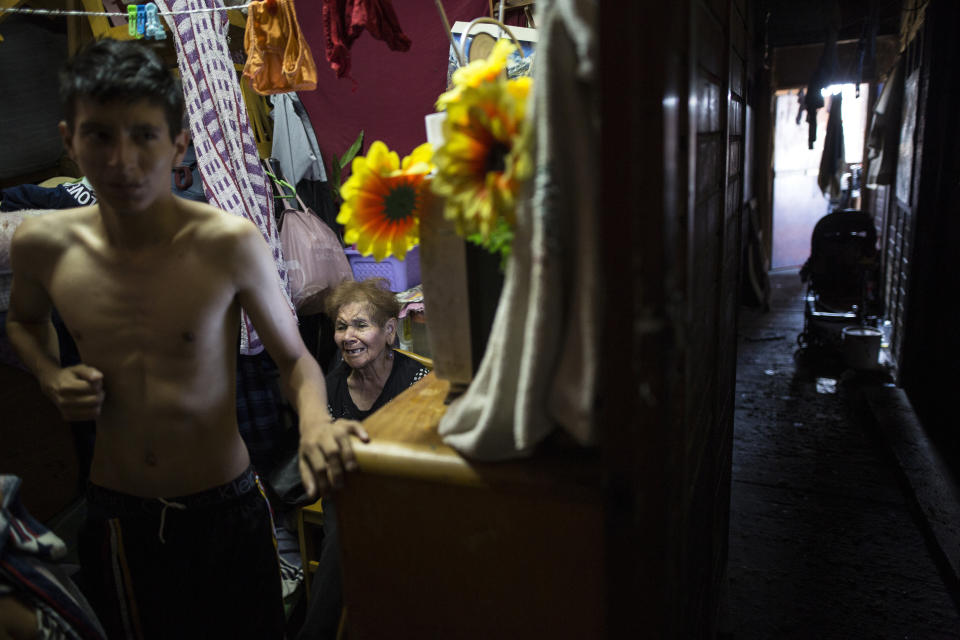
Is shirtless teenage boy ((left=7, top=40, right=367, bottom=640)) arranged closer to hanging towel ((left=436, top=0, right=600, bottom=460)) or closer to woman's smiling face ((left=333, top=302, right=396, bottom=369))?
hanging towel ((left=436, top=0, right=600, bottom=460))

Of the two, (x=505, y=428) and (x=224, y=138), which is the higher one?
(x=224, y=138)

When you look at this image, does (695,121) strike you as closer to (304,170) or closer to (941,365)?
(304,170)

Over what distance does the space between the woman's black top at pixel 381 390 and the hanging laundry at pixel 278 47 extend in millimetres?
1430

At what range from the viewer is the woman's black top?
10.3 ft

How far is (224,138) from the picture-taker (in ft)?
10.6

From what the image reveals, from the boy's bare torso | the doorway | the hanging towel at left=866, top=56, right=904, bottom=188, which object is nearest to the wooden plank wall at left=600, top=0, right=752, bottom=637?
the boy's bare torso

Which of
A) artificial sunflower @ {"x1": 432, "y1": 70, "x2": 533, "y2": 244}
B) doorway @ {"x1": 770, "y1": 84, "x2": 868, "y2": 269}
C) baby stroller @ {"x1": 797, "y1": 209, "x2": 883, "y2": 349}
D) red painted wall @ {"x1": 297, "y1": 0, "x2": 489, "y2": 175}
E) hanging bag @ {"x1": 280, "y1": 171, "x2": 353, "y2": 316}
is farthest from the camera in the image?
doorway @ {"x1": 770, "y1": 84, "x2": 868, "y2": 269}

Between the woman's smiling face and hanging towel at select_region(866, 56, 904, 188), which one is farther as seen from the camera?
hanging towel at select_region(866, 56, 904, 188)

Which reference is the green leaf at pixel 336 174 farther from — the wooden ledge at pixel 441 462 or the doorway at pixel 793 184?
the doorway at pixel 793 184

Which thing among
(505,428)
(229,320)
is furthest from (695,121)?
(229,320)

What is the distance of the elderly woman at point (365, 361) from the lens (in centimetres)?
313

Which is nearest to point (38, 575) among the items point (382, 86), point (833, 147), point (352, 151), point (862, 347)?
point (352, 151)

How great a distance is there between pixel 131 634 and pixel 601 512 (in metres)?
1.64

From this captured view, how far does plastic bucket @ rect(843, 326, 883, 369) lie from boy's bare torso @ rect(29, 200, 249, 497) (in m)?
6.09
